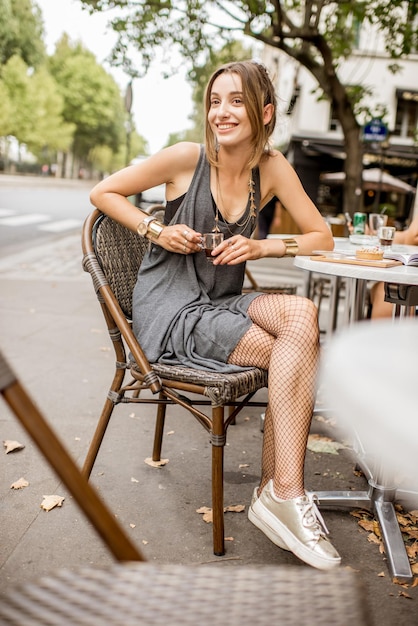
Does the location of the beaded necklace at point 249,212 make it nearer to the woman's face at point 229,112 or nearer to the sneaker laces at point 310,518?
the woman's face at point 229,112

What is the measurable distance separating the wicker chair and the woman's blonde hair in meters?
0.54

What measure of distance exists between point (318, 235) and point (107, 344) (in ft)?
9.55

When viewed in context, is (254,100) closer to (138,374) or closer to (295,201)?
(295,201)

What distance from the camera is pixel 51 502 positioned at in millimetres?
2527

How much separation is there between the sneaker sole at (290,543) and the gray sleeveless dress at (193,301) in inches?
20.4

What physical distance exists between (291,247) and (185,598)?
1.91 m

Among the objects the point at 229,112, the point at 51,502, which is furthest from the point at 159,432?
the point at 229,112

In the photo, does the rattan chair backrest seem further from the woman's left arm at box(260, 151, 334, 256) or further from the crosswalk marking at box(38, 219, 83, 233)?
the crosswalk marking at box(38, 219, 83, 233)

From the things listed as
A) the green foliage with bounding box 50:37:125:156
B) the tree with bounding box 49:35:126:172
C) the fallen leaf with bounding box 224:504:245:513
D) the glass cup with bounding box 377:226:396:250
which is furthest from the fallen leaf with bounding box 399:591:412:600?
the green foliage with bounding box 50:37:125:156

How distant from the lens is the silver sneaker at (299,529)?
6.30 ft

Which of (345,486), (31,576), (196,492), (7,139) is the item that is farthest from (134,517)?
(7,139)

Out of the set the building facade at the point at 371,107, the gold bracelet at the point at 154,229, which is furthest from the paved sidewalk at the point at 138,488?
the building facade at the point at 371,107

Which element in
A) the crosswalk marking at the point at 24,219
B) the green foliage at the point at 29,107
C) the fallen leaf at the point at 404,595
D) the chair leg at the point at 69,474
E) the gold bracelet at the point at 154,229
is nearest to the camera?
the chair leg at the point at 69,474

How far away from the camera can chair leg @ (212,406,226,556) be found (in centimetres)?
213
